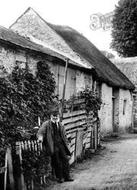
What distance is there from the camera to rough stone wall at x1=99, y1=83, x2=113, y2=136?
2022 centimetres

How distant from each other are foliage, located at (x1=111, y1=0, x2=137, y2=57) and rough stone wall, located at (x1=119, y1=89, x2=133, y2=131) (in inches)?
490

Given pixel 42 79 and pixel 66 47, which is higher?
pixel 66 47

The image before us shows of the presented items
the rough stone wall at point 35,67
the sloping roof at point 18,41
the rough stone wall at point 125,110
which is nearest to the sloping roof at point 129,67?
the rough stone wall at point 125,110

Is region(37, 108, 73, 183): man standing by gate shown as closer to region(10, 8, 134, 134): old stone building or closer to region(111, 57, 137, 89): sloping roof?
region(10, 8, 134, 134): old stone building

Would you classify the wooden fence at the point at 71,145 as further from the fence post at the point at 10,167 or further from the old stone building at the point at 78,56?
the old stone building at the point at 78,56

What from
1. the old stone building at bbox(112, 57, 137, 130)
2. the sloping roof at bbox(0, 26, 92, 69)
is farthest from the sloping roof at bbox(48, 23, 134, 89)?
the sloping roof at bbox(0, 26, 92, 69)

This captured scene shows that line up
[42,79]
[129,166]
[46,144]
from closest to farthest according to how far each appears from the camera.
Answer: [46,144] < [129,166] < [42,79]

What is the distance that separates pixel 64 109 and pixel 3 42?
3.17m

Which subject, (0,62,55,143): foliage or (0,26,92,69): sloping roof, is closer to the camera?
(0,62,55,143): foliage

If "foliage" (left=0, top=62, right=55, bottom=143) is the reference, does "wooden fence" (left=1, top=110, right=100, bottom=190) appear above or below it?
below

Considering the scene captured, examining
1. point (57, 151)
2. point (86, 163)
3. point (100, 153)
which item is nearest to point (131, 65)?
point (100, 153)

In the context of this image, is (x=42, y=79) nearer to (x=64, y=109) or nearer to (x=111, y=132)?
(x=64, y=109)

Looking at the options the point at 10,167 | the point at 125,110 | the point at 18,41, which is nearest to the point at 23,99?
the point at 18,41

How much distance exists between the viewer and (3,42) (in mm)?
10906
